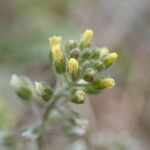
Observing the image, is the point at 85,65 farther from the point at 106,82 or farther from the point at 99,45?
the point at 99,45

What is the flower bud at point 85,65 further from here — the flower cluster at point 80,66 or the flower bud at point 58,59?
the flower bud at point 58,59

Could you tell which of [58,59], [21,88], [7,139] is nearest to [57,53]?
[58,59]

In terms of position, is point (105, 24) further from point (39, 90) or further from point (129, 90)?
point (39, 90)

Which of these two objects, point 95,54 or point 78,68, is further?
point 95,54

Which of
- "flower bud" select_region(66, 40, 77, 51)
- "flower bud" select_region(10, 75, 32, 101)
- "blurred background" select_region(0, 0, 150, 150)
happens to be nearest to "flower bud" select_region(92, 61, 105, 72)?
"flower bud" select_region(66, 40, 77, 51)

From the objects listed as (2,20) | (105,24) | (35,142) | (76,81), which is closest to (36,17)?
(2,20)

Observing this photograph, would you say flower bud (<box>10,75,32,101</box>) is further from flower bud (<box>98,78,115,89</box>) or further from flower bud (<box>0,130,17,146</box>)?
flower bud (<box>98,78,115,89</box>)

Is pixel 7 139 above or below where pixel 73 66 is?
above
